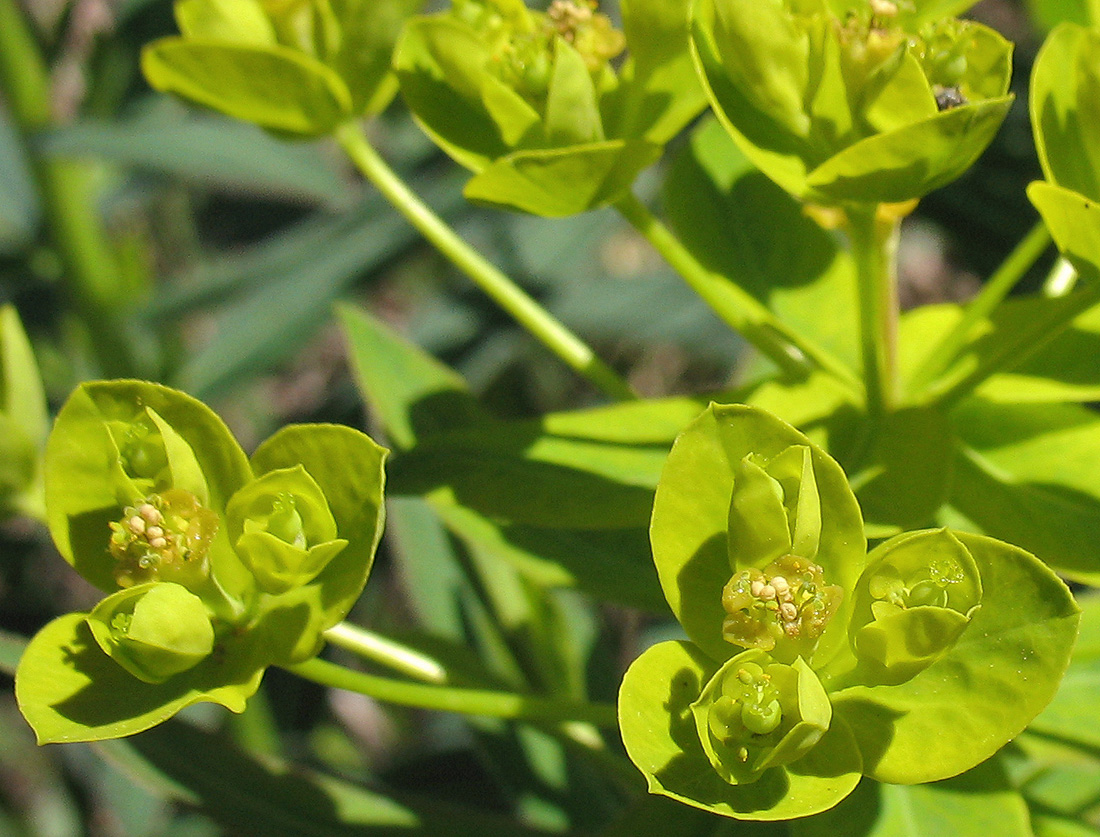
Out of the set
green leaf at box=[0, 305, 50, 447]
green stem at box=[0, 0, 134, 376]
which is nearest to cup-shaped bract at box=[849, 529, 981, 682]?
green leaf at box=[0, 305, 50, 447]

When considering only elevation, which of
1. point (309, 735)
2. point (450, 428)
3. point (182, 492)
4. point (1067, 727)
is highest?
point (182, 492)

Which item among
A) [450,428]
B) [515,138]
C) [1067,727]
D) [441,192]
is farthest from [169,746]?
[441,192]

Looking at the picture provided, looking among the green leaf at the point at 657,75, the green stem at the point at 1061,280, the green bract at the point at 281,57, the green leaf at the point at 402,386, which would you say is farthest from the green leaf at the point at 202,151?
the green stem at the point at 1061,280

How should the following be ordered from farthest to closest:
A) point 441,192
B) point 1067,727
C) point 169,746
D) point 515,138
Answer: point 441,192 < point 169,746 < point 1067,727 < point 515,138

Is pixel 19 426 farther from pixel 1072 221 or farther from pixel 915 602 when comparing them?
pixel 1072 221

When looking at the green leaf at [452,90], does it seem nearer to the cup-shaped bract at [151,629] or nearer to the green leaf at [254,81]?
the green leaf at [254,81]

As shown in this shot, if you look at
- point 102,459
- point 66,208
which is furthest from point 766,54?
point 66,208

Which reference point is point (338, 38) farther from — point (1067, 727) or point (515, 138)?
point (1067, 727)
